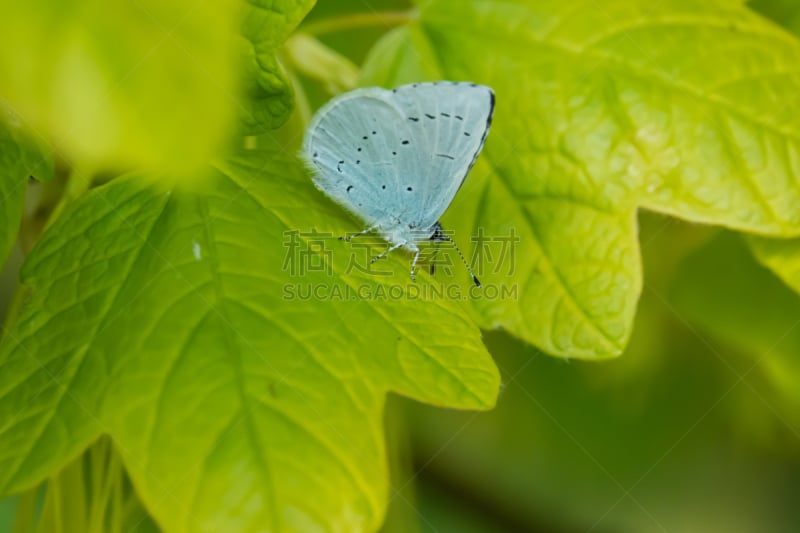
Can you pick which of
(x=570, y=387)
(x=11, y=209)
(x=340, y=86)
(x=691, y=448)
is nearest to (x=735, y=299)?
(x=570, y=387)

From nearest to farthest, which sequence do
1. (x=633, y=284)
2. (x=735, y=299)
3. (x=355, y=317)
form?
(x=355, y=317)
(x=633, y=284)
(x=735, y=299)

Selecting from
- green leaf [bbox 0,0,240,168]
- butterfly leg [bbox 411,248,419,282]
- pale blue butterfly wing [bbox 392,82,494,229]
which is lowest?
butterfly leg [bbox 411,248,419,282]

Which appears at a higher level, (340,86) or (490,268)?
(340,86)

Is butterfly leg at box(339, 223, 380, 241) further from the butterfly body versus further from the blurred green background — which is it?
the blurred green background

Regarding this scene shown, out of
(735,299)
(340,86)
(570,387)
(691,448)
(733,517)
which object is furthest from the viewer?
(733,517)

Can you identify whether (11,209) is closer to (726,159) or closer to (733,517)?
(726,159)

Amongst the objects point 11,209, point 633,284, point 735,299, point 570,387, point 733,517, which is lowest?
point 733,517

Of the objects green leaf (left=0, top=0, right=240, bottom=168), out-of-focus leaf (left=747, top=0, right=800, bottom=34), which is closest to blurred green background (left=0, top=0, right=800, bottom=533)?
out-of-focus leaf (left=747, top=0, right=800, bottom=34)
